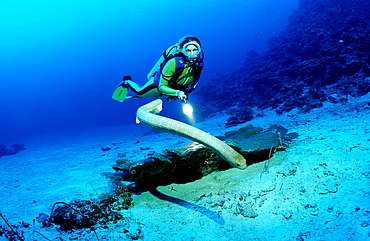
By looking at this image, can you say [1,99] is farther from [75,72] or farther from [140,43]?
[140,43]

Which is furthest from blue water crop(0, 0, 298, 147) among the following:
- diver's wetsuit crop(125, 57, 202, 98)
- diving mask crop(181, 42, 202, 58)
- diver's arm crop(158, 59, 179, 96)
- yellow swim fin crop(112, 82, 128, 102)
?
diver's arm crop(158, 59, 179, 96)

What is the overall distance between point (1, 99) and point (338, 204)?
22498 centimetres

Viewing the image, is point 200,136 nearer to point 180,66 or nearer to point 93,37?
point 180,66

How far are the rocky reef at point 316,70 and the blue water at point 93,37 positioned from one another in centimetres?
13136

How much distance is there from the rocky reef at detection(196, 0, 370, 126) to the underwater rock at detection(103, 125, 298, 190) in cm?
872

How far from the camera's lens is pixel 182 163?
4.68m

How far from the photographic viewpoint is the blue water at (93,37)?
152 metres

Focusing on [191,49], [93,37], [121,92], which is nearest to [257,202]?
[191,49]

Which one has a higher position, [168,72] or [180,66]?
[180,66]

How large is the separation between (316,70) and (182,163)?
15158 mm

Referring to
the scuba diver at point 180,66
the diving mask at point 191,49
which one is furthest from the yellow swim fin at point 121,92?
the diving mask at point 191,49

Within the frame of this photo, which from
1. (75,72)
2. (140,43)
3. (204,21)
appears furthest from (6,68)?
(204,21)

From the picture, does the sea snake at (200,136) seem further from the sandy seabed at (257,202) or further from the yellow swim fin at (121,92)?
the yellow swim fin at (121,92)

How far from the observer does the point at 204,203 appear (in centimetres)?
390
